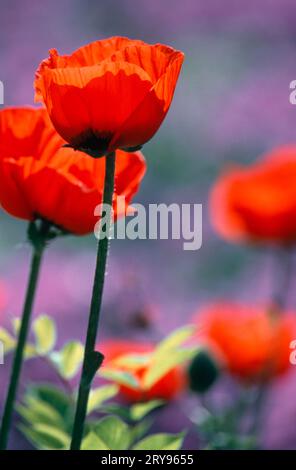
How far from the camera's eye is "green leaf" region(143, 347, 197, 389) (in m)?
0.60

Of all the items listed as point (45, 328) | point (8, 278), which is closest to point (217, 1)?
point (8, 278)

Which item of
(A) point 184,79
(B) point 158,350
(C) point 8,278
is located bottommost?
(B) point 158,350

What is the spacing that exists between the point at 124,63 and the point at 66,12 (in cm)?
439

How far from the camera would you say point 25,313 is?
0.57m

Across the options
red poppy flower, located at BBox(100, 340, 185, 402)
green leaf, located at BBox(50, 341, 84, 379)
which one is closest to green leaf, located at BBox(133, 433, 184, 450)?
green leaf, located at BBox(50, 341, 84, 379)

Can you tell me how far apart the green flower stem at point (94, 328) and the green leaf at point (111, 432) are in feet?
0.13

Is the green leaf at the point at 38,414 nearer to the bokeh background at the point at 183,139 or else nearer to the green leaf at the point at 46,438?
the green leaf at the point at 46,438

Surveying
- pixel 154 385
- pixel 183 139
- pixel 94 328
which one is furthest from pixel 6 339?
pixel 183 139

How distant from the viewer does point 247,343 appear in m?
1.04

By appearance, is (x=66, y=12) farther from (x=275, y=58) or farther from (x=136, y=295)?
(x=136, y=295)

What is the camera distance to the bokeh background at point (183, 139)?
2.15 meters

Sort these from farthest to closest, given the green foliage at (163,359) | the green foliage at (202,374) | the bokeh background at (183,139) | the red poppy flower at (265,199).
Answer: the bokeh background at (183,139), the red poppy flower at (265,199), the green foliage at (202,374), the green foliage at (163,359)

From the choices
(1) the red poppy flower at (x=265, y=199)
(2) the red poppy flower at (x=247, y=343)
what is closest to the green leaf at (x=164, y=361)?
(2) the red poppy flower at (x=247, y=343)

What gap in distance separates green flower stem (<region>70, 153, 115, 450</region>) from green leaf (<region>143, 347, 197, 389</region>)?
0.12m
